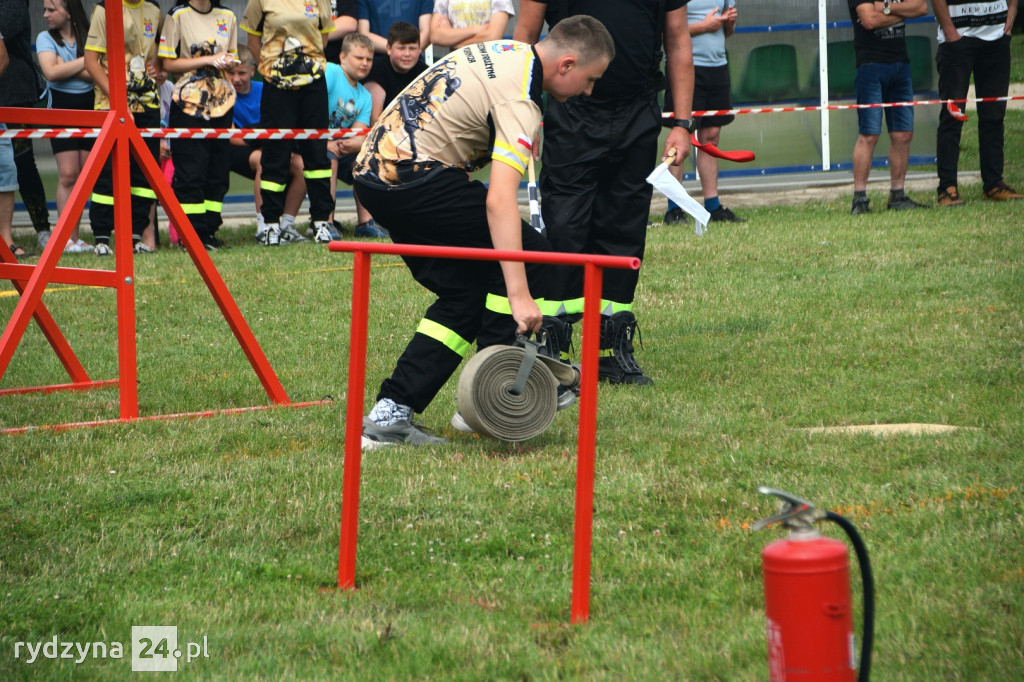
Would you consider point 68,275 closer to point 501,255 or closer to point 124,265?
point 124,265

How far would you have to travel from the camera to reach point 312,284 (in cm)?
838

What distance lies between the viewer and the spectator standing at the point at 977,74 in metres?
10.8

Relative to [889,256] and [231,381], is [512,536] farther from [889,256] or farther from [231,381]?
[889,256]

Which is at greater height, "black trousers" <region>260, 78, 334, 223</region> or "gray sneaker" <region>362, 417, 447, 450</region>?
"black trousers" <region>260, 78, 334, 223</region>

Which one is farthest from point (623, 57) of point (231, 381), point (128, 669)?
point (128, 669)

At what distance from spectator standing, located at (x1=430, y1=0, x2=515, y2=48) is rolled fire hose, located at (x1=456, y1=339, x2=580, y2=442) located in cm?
564

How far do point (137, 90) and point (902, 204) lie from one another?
712 centimetres

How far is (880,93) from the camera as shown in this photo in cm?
1098

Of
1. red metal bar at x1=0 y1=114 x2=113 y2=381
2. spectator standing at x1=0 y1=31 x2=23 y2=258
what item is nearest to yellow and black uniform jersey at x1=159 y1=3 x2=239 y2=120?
spectator standing at x1=0 y1=31 x2=23 y2=258

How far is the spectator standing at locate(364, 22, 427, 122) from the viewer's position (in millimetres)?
10789

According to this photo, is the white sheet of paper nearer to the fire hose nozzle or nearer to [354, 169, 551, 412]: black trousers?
[354, 169, 551, 412]: black trousers

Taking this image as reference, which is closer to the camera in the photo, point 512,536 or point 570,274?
point 512,536

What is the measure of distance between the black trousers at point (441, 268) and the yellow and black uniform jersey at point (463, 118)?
77 mm

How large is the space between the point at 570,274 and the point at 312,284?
10.1ft
